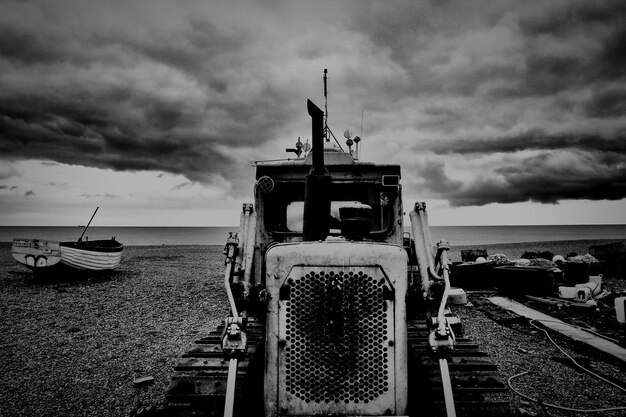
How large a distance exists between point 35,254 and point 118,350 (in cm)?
943

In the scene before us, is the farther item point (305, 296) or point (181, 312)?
point (181, 312)

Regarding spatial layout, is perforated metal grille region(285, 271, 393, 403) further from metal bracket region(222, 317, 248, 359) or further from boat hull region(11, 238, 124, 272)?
boat hull region(11, 238, 124, 272)

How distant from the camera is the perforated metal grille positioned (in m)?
2.53

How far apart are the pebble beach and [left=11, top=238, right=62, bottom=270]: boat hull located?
1.37 meters

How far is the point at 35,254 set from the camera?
1317 centimetres

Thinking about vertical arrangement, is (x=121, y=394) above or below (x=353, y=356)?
below

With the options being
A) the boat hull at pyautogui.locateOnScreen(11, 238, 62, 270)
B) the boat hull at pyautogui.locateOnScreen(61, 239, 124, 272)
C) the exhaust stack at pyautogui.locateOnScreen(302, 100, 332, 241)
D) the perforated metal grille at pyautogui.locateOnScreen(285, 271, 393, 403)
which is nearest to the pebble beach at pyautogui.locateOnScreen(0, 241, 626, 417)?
the boat hull at pyautogui.locateOnScreen(11, 238, 62, 270)

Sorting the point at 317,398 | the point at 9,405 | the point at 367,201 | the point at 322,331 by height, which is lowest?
the point at 9,405

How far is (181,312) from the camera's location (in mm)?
9297

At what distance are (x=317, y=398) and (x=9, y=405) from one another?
4160mm

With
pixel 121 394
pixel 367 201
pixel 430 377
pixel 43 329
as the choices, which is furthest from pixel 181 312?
pixel 430 377

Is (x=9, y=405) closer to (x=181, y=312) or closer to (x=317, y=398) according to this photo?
(x=317, y=398)

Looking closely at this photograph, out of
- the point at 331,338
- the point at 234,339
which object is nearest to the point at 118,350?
the point at 234,339

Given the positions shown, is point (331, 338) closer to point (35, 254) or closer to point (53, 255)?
point (53, 255)
